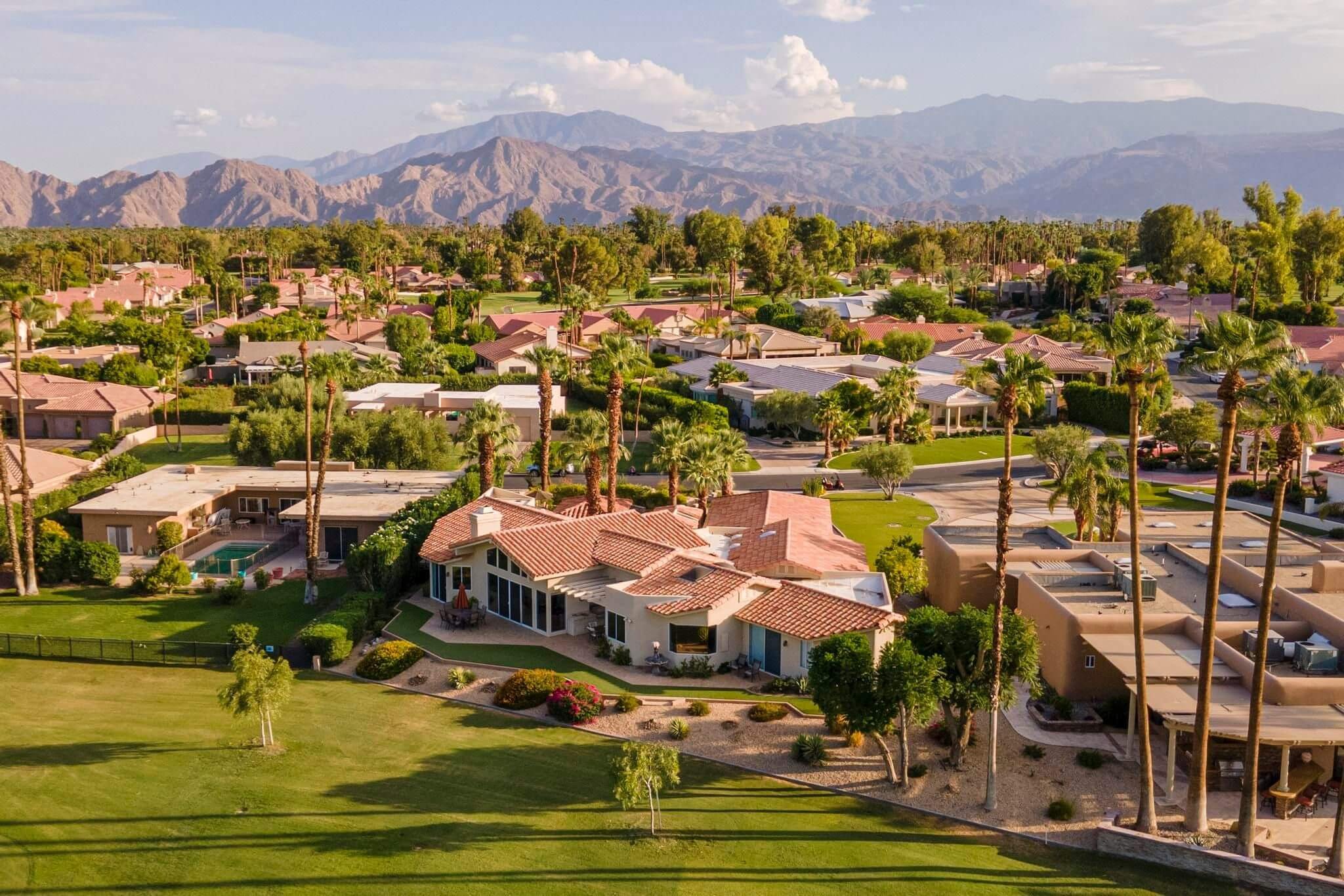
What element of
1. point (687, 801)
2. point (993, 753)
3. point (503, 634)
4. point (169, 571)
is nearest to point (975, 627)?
point (993, 753)

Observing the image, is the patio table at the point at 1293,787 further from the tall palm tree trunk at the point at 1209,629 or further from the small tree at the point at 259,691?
the small tree at the point at 259,691

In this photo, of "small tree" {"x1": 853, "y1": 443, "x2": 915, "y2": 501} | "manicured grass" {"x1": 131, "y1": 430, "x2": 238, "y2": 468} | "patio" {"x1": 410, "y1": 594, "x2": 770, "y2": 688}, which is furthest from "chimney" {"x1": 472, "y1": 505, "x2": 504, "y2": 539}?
"manicured grass" {"x1": 131, "y1": 430, "x2": 238, "y2": 468}

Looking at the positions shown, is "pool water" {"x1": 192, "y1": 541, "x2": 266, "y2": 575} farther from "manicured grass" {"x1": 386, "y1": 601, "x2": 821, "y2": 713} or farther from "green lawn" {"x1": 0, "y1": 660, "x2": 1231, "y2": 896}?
"green lawn" {"x1": 0, "y1": 660, "x2": 1231, "y2": 896}

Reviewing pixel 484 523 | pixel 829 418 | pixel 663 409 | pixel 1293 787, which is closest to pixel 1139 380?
pixel 1293 787

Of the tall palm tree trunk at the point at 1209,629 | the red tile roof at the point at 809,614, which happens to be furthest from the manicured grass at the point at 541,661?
the tall palm tree trunk at the point at 1209,629

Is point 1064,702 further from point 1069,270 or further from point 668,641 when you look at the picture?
point 1069,270

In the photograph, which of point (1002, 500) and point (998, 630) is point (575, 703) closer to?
point (998, 630)
